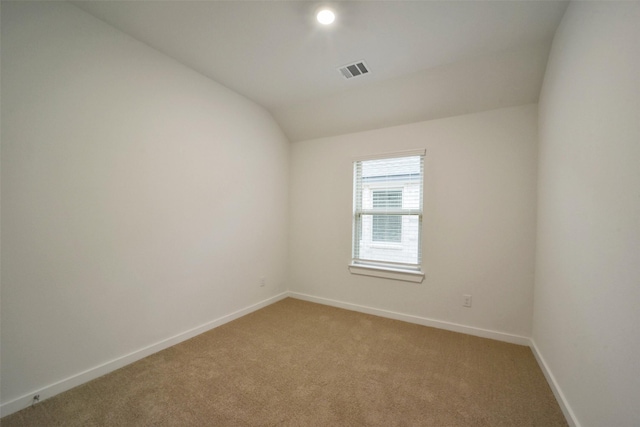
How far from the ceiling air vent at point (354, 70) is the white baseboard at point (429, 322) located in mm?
2664

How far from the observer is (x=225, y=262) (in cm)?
284

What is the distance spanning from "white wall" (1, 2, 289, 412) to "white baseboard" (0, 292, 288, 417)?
39mm

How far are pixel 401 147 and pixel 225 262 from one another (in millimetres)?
2448

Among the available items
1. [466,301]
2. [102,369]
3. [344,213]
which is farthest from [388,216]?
[102,369]

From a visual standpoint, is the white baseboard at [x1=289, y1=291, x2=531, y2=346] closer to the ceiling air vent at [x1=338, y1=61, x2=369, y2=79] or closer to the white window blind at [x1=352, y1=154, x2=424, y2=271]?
the white window blind at [x1=352, y1=154, x2=424, y2=271]

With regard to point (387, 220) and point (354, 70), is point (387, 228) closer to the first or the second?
point (387, 220)

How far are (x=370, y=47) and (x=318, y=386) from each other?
2.69 meters

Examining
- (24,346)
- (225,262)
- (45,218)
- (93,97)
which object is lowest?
(24,346)

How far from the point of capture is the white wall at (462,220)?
2.40 meters

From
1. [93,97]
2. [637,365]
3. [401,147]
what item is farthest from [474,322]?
[93,97]

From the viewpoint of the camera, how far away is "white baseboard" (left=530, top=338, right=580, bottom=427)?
4.66 feet

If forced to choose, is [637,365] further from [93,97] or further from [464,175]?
[93,97]

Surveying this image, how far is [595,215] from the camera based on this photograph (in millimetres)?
1273

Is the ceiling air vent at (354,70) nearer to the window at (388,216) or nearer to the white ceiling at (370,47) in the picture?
the white ceiling at (370,47)
